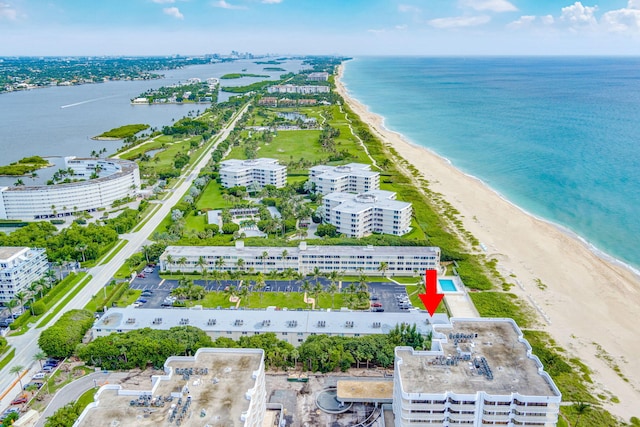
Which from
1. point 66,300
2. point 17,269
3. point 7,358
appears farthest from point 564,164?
point 7,358

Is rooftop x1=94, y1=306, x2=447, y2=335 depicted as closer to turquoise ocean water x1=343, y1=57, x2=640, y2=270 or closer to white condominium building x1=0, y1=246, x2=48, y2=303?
white condominium building x1=0, y1=246, x2=48, y2=303

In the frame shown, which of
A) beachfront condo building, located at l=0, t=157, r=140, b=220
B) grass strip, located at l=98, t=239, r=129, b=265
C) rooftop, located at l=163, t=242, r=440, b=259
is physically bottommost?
grass strip, located at l=98, t=239, r=129, b=265

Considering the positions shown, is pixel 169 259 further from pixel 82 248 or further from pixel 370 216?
pixel 370 216

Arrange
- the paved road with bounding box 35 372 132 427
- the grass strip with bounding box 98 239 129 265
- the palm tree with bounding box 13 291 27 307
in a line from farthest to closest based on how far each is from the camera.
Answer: the grass strip with bounding box 98 239 129 265 < the palm tree with bounding box 13 291 27 307 < the paved road with bounding box 35 372 132 427

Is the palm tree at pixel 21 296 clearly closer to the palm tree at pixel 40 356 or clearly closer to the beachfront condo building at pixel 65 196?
the palm tree at pixel 40 356

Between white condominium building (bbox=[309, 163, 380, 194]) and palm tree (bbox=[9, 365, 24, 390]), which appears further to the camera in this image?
white condominium building (bbox=[309, 163, 380, 194])

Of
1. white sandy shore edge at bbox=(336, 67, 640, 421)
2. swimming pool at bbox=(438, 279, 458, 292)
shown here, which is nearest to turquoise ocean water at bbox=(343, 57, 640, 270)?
white sandy shore edge at bbox=(336, 67, 640, 421)

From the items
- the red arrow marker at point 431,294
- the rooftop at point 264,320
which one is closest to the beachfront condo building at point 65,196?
the rooftop at point 264,320
